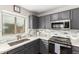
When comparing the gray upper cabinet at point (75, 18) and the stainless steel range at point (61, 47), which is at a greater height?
the gray upper cabinet at point (75, 18)

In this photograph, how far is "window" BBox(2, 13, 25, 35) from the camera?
2.18 metres

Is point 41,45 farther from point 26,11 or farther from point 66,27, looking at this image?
point 26,11

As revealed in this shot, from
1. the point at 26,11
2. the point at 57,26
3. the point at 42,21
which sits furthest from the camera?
the point at 42,21

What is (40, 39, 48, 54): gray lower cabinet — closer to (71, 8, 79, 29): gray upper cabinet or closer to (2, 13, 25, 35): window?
(2, 13, 25, 35): window

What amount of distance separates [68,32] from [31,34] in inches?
71.1

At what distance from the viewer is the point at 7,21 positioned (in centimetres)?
232

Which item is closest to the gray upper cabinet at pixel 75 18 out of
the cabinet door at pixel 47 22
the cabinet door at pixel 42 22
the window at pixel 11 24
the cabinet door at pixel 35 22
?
the cabinet door at pixel 47 22

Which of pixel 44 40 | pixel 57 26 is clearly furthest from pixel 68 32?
pixel 44 40

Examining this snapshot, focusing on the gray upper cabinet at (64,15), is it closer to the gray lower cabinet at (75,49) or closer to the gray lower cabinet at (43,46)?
the gray lower cabinet at (75,49)

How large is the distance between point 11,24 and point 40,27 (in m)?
1.50

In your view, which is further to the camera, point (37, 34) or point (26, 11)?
point (37, 34)

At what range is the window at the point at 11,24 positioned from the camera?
2.18 meters

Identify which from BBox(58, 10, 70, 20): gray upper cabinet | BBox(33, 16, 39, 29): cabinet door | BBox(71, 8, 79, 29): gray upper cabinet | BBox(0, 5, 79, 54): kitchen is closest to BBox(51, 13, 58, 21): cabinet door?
BBox(0, 5, 79, 54): kitchen

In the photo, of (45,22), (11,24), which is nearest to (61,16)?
(45,22)
